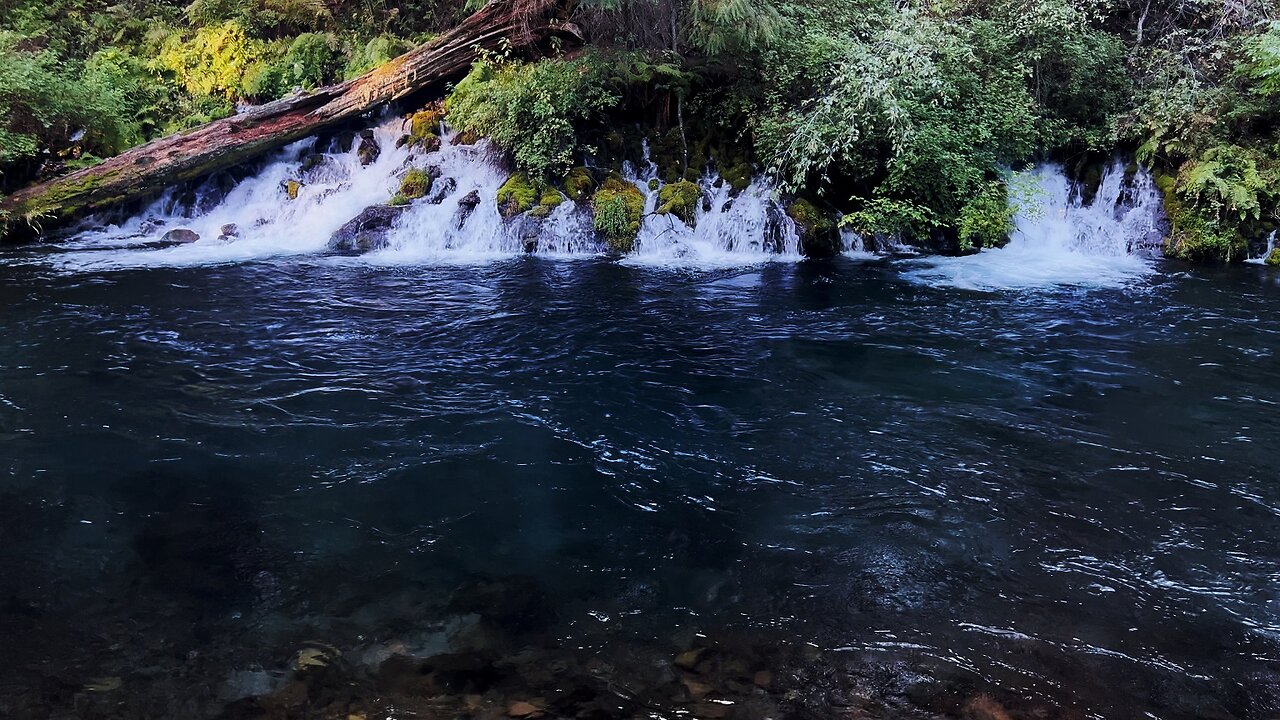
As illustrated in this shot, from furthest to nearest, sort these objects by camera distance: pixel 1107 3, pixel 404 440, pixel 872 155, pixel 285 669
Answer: pixel 1107 3
pixel 872 155
pixel 404 440
pixel 285 669

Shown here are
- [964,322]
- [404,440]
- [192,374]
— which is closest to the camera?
[404,440]

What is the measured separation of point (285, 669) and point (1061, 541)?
4344 mm

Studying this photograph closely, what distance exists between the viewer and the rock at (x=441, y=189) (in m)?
14.2

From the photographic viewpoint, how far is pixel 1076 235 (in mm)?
13898

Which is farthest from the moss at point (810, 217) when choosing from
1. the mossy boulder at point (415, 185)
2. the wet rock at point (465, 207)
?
the mossy boulder at point (415, 185)

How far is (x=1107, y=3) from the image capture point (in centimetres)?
1466

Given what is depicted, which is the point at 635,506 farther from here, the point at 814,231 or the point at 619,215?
the point at 814,231

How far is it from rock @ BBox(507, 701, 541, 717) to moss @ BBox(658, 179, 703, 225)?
11.1 metres

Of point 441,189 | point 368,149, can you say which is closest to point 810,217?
point 441,189

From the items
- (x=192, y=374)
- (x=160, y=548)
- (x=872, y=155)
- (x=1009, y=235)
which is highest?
(x=872, y=155)

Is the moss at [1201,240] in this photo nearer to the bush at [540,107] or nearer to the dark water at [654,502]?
the dark water at [654,502]

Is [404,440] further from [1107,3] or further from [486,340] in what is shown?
[1107,3]

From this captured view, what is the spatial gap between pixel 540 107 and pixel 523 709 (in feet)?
39.8

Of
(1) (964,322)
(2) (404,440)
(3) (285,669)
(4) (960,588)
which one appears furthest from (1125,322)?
(3) (285,669)
